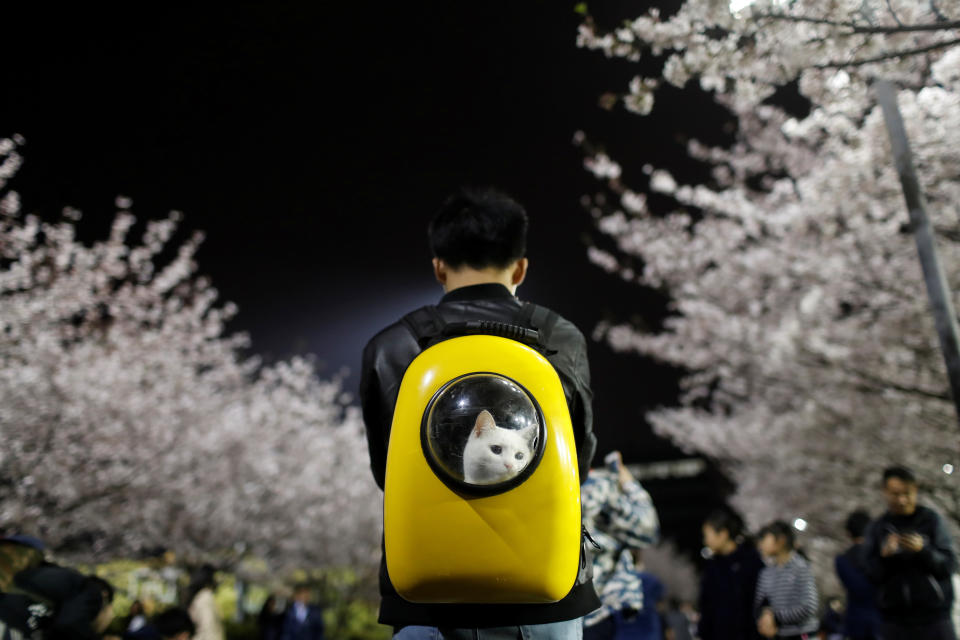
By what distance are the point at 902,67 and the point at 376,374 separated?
3954 millimetres

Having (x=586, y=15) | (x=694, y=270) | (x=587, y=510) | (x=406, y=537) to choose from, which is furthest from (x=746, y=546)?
(x=694, y=270)

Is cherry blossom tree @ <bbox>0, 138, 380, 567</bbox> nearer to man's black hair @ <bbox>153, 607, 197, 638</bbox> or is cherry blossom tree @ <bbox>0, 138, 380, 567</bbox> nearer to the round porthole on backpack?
man's black hair @ <bbox>153, 607, 197, 638</bbox>

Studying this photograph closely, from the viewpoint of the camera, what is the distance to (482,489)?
1.41 m

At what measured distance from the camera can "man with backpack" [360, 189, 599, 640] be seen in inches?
58.4

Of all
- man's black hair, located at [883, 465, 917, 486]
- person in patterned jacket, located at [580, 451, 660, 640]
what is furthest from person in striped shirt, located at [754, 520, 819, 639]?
person in patterned jacket, located at [580, 451, 660, 640]

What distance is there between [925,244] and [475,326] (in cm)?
403

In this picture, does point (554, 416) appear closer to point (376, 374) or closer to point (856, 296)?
point (376, 374)

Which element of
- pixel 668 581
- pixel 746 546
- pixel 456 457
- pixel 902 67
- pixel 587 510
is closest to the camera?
pixel 456 457

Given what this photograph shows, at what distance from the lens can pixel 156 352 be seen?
16.8 metres

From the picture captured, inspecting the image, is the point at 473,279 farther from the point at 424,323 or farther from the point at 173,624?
the point at 173,624

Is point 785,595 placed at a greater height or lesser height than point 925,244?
lesser

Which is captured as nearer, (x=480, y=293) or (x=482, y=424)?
(x=482, y=424)

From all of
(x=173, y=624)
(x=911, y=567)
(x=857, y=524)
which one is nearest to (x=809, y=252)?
(x=857, y=524)

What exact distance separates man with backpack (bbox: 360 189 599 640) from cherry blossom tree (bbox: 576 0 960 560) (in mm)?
2684
